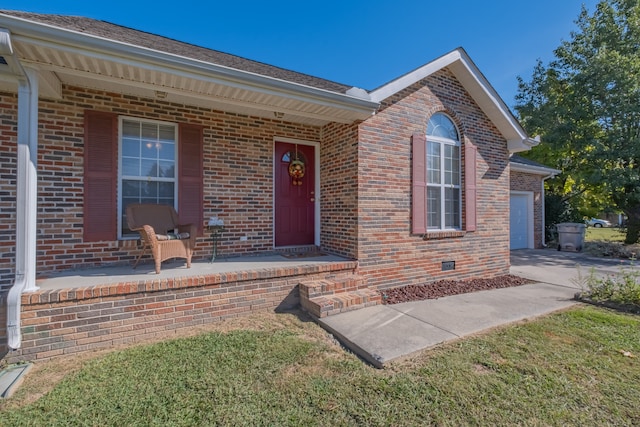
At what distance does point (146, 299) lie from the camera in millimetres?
3461

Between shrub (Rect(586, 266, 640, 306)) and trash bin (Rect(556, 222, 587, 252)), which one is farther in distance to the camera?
trash bin (Rect(556, 222, 587, 252))

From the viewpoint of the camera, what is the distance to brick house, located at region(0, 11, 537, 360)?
314 centimetres

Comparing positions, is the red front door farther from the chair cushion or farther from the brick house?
the chair cushion

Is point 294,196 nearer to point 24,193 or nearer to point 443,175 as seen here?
point 443,175

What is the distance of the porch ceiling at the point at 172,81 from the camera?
312cm

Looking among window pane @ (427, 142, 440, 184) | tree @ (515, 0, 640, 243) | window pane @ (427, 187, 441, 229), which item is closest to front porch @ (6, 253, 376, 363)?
window pane @ (427, 187, 441, 229)

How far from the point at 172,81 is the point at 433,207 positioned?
200 inches

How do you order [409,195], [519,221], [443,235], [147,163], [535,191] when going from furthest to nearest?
[535,191], [519,221], [443,235], [409,195], [147,163]

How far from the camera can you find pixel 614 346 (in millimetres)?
3199

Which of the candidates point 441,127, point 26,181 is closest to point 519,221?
point 441,127

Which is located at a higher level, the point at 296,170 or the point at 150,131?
the point at 150,131

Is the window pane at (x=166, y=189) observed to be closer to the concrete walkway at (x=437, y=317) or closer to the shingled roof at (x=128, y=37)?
the shingled roof at (x=128, y=37)

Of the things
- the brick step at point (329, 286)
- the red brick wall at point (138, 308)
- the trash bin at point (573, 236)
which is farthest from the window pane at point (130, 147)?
the trash bin at point (573, 236)

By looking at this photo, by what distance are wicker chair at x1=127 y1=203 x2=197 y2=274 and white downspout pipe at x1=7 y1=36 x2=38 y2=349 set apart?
108cm
